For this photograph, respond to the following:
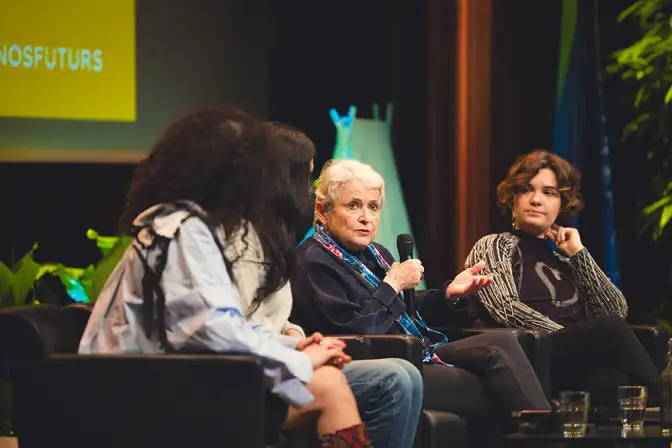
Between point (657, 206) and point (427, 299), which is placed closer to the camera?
point (427, 299)

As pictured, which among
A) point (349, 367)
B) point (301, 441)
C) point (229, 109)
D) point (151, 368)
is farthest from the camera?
point (301, 441)

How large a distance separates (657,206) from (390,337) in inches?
83.9

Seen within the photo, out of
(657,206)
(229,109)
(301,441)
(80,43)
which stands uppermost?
(80,43)

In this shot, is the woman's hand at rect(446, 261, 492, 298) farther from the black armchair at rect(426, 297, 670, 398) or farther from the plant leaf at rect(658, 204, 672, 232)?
the plant leaf at rect(658, 204, 672, 232)

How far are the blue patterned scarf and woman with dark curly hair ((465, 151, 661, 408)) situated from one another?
0.98 ft

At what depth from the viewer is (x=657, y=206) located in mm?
4883

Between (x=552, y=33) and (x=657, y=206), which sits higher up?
(x=552, y=33)

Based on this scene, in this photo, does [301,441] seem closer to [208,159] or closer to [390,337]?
[390,337]

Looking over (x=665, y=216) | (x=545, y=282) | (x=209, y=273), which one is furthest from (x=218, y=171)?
(x=665, y=216)

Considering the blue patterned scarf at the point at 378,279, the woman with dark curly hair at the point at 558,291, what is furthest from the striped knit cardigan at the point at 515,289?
the blue patterned scarf at the point at 378,279

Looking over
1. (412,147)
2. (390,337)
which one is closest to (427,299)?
(390,337)

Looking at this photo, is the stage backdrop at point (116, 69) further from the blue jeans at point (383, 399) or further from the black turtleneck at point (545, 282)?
the blue jeans at point (383, 399)

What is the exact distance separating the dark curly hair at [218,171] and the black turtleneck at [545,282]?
5.11 feet

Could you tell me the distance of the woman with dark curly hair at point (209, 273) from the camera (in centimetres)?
242
